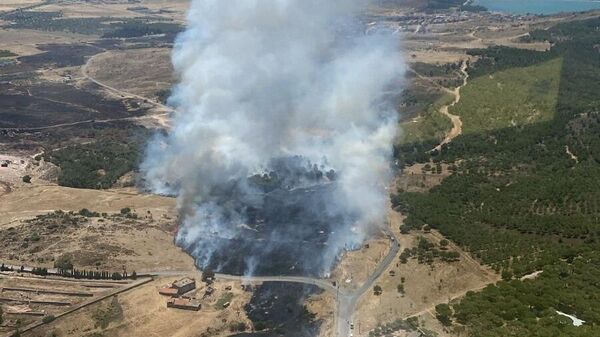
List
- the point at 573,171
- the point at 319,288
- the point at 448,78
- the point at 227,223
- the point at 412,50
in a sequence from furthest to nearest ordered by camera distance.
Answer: the point at 412,50 → the point at 448,78 → the point at 573,171 → the point at 227,223 → the point at 319,288

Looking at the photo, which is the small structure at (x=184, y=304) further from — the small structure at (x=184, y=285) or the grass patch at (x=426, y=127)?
the grass patch at (x=426, y=127)

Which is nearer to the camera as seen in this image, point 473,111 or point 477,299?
point 477,299

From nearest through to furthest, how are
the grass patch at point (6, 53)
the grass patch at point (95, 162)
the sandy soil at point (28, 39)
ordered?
1. the grass patch at point (95, 162)
2. the grass patch at point (6, 53)
3. the sandy soil at point (28, 39)

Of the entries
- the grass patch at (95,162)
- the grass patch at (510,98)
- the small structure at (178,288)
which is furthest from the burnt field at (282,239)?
the grass patch at (510,98)

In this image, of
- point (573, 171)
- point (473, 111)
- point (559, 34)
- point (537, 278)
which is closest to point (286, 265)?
point (537, 278)

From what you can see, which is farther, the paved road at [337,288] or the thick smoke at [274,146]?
the thick smoke at [274,146]

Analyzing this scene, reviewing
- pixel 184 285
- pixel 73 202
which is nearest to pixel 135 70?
pixel 73 202

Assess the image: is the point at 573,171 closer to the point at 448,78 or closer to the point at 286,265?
the point at 286,265
